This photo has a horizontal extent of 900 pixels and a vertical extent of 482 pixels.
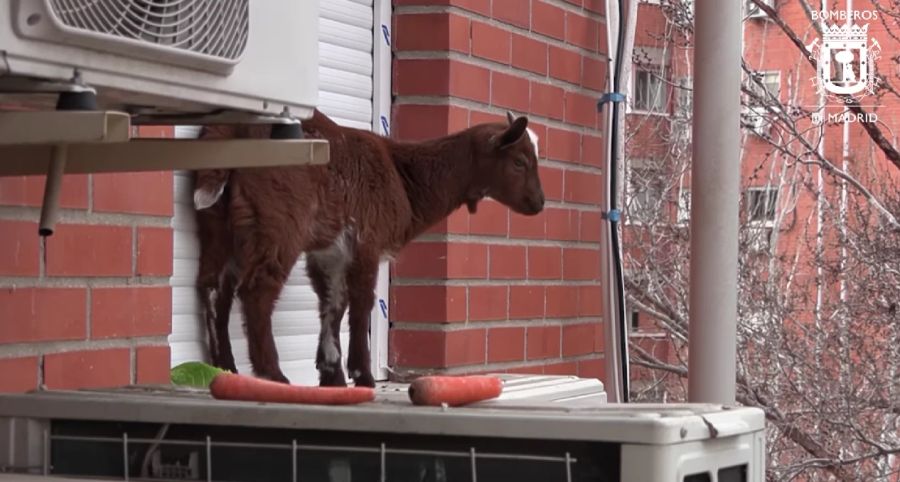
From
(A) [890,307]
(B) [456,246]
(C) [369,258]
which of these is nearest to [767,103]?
(A) [890,307]

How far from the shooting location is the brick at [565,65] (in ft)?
12.2

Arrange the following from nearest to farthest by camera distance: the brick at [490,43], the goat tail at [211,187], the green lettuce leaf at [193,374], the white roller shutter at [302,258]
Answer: the green lettuce leaf at [193,374] < the goat tail at [211,187] < the white roller shutter at [302,258] < the brick at [490,43]

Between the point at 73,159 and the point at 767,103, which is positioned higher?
the point at 767,103

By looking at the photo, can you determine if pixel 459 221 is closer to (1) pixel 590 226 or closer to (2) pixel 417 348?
(2) pixel 417 348

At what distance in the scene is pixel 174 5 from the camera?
1395 mm

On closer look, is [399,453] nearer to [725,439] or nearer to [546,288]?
[725,439]

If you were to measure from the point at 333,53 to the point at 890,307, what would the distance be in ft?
14.7

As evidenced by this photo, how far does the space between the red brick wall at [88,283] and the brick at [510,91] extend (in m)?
1.11

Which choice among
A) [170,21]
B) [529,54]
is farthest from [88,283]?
[529,54]

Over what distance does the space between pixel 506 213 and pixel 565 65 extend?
1.76ft

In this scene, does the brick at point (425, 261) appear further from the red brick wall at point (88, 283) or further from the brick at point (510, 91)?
the red brick wall at point (88, 283)

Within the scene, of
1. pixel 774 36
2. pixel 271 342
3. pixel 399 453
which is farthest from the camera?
pixel 774 36

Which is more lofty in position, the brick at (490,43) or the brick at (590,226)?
the brick at (490,43)

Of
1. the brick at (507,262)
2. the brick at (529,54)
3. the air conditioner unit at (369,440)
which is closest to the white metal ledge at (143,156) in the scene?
the air conditioner unit at (369,440)
